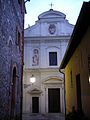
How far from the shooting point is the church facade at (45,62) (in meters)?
22.5

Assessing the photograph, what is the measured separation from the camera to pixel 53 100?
22.9m

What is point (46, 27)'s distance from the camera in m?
24.9

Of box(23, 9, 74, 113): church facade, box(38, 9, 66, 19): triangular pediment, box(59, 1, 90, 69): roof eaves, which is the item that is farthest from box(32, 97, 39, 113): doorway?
box(59, 1, 90, 69): roof eaves

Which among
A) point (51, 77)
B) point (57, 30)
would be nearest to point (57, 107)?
point (51, 77)

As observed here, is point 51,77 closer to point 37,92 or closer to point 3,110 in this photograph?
point 37,92

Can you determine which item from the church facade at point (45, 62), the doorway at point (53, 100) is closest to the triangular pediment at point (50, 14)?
the church facade at point (45, 62)

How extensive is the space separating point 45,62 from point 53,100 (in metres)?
4.55

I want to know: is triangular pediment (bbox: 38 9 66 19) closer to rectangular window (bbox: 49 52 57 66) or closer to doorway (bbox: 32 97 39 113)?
rectangular window (bbox: 49 52 57 66)

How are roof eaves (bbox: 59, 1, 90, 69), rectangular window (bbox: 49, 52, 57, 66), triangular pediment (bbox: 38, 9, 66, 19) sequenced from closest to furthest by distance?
roof eaves (bbox: 59, 1, 90, 69) < rectangular window (bbox: 49, 52, 57, 66) < triangular pediment (bbox: 38, 9, 66, 19)

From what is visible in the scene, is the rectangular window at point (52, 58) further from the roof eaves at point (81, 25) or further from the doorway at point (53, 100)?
the roof eaves at point (81, 25)

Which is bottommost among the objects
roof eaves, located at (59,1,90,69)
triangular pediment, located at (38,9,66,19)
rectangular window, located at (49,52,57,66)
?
roof eaves, located at (59,1,90,69)

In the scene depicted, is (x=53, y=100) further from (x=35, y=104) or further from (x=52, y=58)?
(x=52, y=58)

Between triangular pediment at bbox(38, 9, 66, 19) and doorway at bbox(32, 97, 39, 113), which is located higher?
triangular pediment at bbox(38, 9, 66, 19)

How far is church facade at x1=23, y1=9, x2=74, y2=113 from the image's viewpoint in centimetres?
2250
